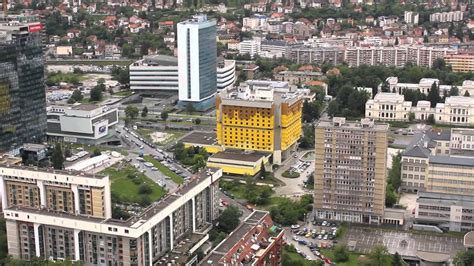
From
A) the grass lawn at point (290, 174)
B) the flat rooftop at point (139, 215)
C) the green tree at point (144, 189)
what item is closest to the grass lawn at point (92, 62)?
the grass lawn at point (290, 174)

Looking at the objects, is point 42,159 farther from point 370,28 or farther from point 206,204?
point 370,28

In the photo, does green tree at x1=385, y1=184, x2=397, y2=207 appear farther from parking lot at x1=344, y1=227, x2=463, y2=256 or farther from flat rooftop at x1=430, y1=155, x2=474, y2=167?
parking lot at x1=344, y1=227, x2=463, y2=256

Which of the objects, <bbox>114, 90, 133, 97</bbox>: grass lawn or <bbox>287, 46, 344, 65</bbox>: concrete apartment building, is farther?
<bbox>287, 46, 344, 65</bbox>: concrete apartment building

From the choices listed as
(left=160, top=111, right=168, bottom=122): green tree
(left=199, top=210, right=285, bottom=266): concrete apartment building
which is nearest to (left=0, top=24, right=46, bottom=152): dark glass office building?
(left=160, top=111, right=168, bottom=122): green tree

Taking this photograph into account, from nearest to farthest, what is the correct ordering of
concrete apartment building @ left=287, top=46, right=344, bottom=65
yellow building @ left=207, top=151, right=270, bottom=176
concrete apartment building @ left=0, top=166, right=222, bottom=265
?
concrete apartment building @ left=0, top=166, right=222, bottom=265
yellow building @ left=207, top=151, right=270, bottom=176
concrete apartment building @ left=287, top=46, right=344, bottom=65

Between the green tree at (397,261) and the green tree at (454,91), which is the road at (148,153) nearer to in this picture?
the green tree at (397,261)

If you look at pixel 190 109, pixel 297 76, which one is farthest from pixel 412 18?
pixel 190 109
